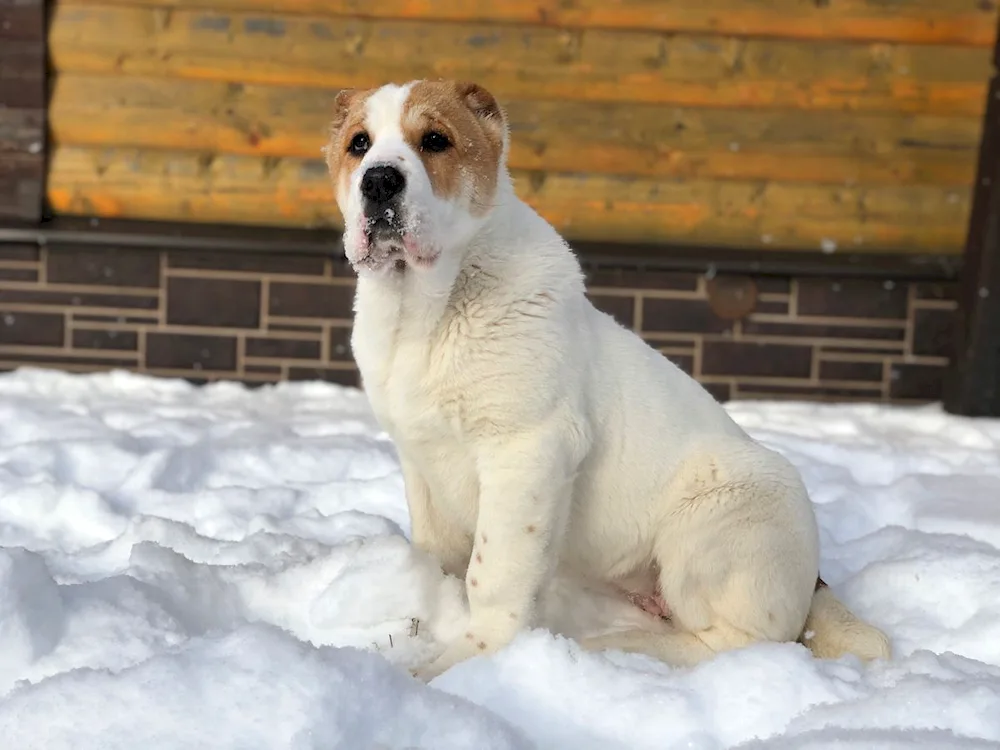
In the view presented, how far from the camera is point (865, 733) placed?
63.9 inches

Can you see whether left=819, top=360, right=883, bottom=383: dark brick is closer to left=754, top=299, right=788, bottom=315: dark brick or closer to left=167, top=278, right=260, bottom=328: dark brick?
left=754, top=299, right=788, bottom=315: dark brick

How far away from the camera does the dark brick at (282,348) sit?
5.39 meters

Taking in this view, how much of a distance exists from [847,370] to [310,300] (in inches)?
121

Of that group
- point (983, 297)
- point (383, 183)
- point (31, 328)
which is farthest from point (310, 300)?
point (983, 297)

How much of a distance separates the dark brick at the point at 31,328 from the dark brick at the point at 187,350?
1.63ft

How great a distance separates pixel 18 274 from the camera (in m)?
5.26

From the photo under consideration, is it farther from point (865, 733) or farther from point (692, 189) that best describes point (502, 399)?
point (692, 189)

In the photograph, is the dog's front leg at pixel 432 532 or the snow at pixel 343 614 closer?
the snow at pixel 343 614

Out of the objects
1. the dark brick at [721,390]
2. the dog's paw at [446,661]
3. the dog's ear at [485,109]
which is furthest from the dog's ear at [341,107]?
the dark brick at [721,390]

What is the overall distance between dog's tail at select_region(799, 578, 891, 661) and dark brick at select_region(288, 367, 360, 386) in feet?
11.4

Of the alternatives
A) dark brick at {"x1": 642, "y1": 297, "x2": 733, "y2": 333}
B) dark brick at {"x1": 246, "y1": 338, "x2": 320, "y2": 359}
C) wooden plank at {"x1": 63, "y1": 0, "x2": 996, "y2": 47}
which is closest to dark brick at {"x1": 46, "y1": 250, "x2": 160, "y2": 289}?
dark brick at {"x1": 246, "y1": 338, "x2": 320, "y2": 359}

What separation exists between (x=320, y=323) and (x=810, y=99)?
3.02 metres

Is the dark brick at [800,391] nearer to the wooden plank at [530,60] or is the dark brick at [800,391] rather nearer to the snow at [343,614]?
the snow at [343,614]

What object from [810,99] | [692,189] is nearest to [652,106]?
[692,189]
